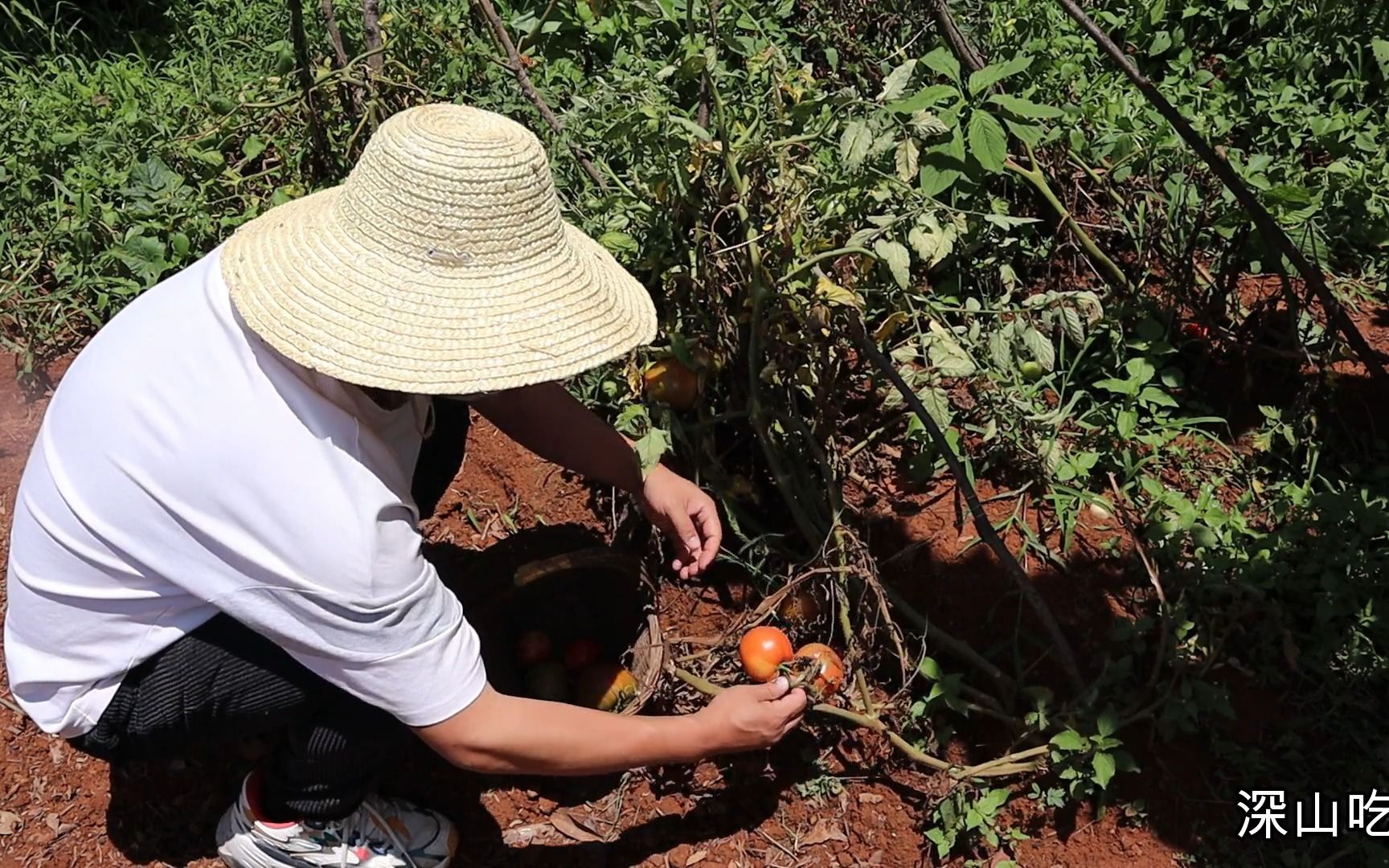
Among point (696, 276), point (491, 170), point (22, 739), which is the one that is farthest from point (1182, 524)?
point (22, 739)

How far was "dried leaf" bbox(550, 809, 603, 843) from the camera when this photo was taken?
7.52 feet

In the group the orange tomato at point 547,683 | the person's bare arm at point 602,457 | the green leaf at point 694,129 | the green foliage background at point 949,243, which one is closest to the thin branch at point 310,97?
the green foliage background at point 949,243

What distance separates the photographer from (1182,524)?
2555 mm

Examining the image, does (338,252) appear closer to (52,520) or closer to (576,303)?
(576,303)

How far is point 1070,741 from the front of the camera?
2.07 metres

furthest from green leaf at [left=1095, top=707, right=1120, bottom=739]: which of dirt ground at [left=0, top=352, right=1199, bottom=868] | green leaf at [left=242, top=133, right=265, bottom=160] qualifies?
green leaf at [left=242, top=133, right=265, bottom=160]

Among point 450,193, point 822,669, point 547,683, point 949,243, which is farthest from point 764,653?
point 450,193

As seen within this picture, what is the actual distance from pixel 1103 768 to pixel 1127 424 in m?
0.94

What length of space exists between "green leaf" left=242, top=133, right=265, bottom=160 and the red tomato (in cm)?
173

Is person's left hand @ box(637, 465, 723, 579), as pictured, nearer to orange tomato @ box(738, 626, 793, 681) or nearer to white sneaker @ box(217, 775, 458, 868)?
orange tomato @ box(738, 626, 793, 681)

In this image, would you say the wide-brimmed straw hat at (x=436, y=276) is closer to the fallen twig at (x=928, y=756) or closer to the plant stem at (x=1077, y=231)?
the fallen twig at (x=928, y=756)

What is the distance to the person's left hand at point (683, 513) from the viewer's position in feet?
7.27

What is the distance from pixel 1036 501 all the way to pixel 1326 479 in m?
0.67

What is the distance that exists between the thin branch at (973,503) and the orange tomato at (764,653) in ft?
1.41
